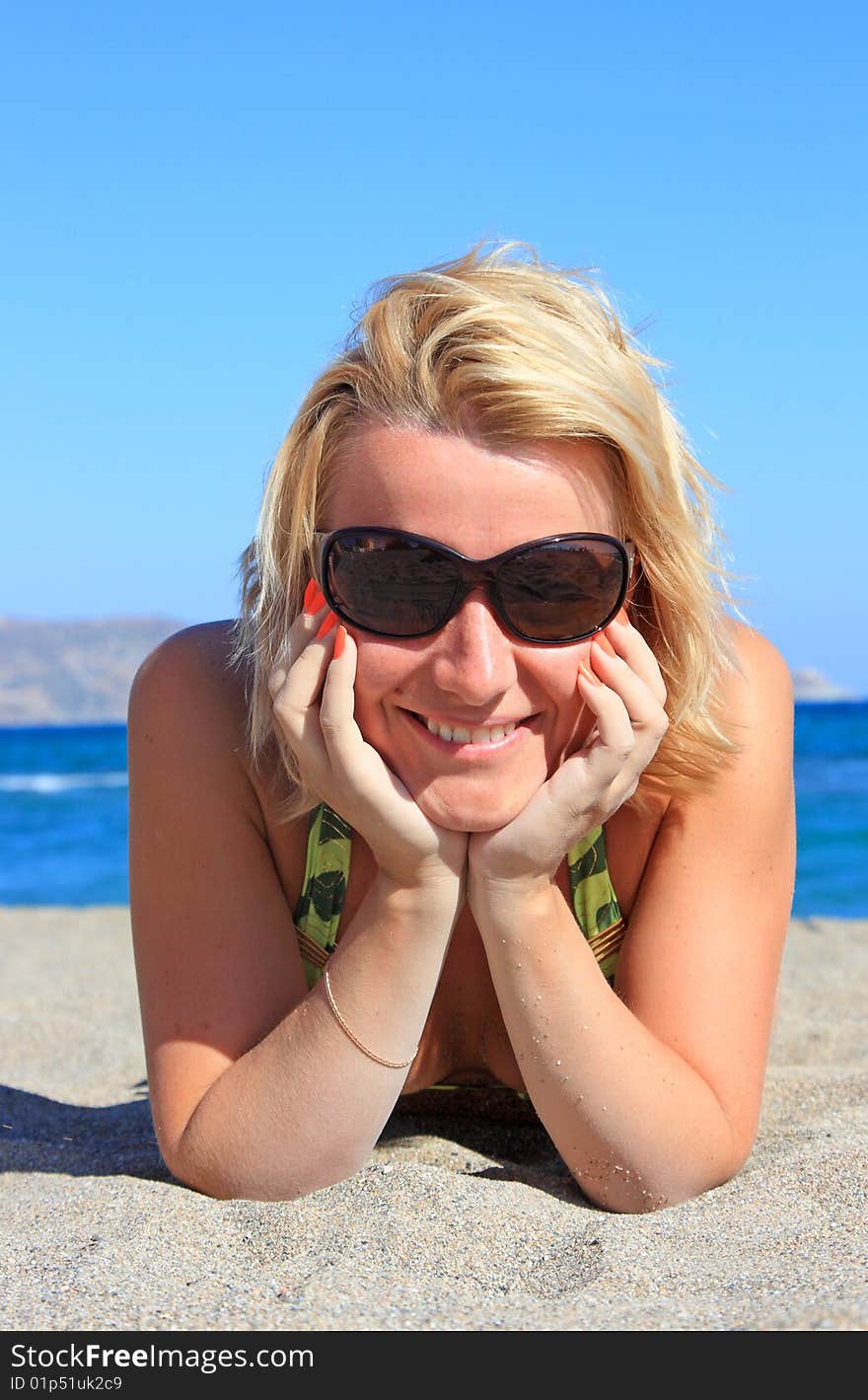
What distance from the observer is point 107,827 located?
2362cm

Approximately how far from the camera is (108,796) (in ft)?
102

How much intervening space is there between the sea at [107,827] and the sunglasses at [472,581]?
10.7m

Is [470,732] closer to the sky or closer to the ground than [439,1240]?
closer to the sky

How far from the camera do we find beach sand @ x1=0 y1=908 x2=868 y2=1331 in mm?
1949

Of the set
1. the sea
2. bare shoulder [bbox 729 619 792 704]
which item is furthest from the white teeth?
the sea

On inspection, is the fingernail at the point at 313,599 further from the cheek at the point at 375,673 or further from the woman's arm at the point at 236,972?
the woman's arm at the point at 236,972

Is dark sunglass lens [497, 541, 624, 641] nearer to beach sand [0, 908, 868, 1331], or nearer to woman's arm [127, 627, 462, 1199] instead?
woman's arm [127, 627, 462, 1199]

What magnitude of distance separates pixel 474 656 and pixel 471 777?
8.8 inches

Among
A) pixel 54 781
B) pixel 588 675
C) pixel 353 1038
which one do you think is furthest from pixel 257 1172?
pixel 54 781

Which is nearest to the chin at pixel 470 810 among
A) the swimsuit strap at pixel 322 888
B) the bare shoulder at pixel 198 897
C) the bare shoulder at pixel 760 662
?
the swimsuit strap at pixel 322 888

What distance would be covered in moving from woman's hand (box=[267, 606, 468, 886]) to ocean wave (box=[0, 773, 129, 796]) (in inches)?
1271

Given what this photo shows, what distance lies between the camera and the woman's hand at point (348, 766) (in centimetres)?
235

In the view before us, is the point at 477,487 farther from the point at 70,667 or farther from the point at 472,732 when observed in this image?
the point at 70,667
